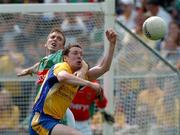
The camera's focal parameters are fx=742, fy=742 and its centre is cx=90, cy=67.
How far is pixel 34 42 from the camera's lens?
9.89 metres

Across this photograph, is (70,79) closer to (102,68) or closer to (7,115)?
(102,68)

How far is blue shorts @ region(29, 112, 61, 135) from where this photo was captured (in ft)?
24.9

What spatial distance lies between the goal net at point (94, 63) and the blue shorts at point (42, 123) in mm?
1889

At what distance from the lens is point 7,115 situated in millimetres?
10266

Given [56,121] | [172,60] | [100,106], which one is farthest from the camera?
[172,60]

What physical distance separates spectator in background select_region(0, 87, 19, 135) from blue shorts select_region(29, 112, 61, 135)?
245cm

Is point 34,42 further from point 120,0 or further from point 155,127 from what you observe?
point 120,0

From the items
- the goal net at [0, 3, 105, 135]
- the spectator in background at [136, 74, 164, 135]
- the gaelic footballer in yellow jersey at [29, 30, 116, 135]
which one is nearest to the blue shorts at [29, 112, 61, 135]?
the gaelic footballer in yellow jersey at [29, 30, 116, 135]

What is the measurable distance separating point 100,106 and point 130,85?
867mm

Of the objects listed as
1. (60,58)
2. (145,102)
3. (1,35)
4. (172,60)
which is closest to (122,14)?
(172,60)

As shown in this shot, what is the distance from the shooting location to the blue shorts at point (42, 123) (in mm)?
7597

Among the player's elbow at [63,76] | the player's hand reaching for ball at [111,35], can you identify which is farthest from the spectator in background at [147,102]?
the player's elbow at [63,76]

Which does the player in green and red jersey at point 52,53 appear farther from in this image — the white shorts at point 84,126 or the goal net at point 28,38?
the white shorts at point 84,126

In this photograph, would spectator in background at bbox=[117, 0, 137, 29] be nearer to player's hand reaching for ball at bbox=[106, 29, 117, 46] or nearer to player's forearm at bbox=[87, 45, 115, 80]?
player's forearm at bbox=[87, 45, 115, 80]
